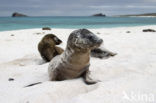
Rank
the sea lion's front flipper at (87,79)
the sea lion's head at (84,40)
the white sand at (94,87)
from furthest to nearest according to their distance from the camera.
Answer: the sea lion's front flipper at (87,79)
the sea lion's head at (84,40)
the white sand at (94,87)

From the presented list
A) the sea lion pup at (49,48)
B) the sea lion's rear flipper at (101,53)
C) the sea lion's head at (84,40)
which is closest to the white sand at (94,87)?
the sea lion's head at (84,40)

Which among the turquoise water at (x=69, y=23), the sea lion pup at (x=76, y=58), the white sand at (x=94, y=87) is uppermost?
the sea lion pup at (x=76, y=58)

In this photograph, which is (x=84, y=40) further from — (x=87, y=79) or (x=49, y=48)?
(x=49, y=48)

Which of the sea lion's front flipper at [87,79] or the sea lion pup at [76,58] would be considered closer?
the sea lion pup at [76,58]

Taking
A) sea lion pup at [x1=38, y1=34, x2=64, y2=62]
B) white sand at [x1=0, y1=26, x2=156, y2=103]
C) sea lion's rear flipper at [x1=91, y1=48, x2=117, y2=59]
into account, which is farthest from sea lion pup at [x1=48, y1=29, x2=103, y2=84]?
sea lion's rear flipper at [x1=91, y1=48, x2=117, y2=59]

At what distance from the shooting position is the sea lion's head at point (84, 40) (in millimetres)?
3211

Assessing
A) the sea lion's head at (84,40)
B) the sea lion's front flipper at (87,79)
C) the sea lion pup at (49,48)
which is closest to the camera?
the sea lion's head at (84,40)

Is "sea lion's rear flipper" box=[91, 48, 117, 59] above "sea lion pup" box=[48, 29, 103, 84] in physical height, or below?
below

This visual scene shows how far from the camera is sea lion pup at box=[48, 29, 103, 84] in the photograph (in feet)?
10.7

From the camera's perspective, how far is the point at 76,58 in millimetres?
3506

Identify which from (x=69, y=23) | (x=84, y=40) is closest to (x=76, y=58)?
(x=84, y=40)

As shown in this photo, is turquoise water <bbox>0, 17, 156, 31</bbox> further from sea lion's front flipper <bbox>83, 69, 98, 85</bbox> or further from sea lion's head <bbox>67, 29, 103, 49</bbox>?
sea lion's head <bbox>67, 29, 103, 49</bbox>

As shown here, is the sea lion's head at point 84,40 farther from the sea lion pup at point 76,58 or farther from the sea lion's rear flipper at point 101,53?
the sea lion's rear flipper at point 101,53

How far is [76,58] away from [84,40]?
0.39 metres
